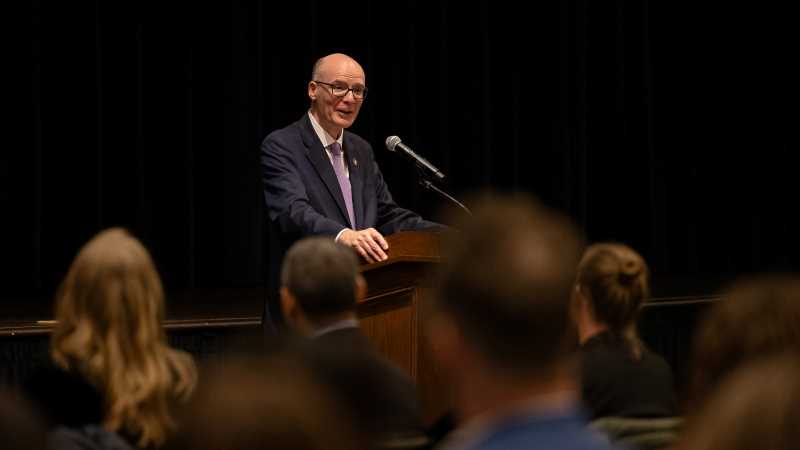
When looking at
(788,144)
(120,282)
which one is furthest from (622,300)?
(788,144)

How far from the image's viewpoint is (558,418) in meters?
1.20

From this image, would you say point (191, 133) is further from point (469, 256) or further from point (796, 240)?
point (469, 256)

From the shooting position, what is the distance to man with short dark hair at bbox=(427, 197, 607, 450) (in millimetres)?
1223

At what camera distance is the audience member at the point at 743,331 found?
1783 mm

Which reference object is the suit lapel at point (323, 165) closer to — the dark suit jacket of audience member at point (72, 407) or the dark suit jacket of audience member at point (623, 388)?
the dark suit jacket of audience member at point (623, 388)

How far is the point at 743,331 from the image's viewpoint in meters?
1.80

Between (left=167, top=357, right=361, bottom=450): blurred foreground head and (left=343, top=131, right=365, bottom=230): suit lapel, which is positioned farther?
(left=343, top=131, right=365, bottom=230): suit lapel

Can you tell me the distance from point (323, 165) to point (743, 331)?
2614mm

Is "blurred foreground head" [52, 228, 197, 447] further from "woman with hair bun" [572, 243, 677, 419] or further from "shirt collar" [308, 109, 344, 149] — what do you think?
"shirt collar" [308, 109, 344, 149]

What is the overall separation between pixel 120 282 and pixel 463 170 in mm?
5733

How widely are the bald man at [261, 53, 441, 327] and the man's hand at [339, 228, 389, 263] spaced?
465mm

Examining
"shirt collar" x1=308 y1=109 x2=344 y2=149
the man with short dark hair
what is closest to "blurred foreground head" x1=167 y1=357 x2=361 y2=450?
the man with short dark hair

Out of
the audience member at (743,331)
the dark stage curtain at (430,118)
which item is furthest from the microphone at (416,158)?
the dark stage curtain at (430,118)

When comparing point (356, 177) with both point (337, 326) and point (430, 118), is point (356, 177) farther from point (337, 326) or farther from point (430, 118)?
point (430, 118)
